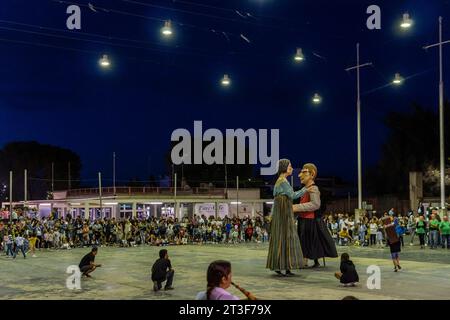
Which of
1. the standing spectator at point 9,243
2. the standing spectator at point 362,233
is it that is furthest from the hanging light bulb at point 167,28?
the standing spectator at point 362,233

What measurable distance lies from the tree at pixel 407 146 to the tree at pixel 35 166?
147 ft

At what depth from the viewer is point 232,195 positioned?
182 feet

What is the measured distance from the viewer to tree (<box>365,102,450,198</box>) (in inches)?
2297

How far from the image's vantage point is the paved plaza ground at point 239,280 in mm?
12250

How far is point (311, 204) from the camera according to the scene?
15953mm

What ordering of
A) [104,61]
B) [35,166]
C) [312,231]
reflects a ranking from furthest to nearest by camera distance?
[35,166] < [104,61] < [312,231]

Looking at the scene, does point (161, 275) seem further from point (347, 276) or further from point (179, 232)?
point (179, 232)

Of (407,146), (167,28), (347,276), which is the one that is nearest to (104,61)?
(167,28)

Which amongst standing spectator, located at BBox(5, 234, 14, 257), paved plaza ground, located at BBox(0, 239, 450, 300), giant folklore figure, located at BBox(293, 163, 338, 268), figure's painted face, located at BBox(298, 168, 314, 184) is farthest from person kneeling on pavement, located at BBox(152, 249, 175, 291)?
standing spectator, located at BBox(5, 234, 14, 257)

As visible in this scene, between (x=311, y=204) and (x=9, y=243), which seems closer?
(x=311, y=204)

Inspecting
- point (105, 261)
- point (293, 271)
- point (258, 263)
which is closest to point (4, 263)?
point (105, 261)

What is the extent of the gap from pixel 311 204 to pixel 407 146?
4705cm

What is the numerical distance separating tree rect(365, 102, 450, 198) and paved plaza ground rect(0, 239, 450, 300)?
3873 cm

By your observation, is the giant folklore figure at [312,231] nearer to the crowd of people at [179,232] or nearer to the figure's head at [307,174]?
the figure's head at [307,174]
